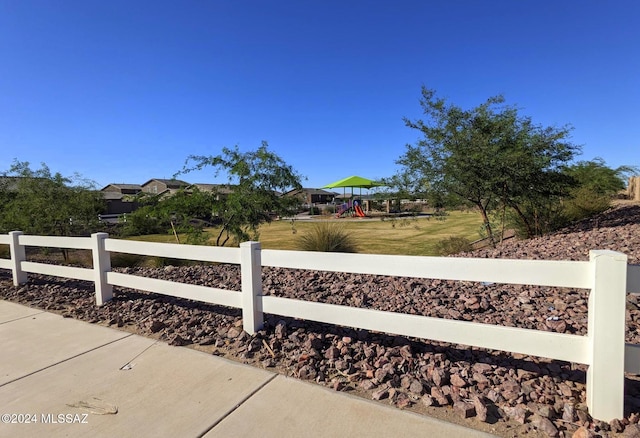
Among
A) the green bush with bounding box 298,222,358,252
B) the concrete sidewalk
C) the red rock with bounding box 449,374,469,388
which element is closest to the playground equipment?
the green bush with bounding box 298,222,358,252

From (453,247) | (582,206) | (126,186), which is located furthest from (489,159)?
(126,186)

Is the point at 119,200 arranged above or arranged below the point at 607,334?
above

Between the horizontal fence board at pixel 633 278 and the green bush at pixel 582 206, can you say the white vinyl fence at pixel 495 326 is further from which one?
the green bush at pixel 582 206

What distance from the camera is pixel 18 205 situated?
12.3 m

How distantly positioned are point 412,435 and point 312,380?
1.07 m

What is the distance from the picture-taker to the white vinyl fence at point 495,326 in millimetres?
2594

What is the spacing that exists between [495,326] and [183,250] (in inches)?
148

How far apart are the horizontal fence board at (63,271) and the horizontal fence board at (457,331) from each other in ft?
12.2

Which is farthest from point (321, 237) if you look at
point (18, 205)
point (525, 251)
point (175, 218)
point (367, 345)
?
point (18, 205)

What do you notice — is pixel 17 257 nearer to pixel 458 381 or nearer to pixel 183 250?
pixel 183 250

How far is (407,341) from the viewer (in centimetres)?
387

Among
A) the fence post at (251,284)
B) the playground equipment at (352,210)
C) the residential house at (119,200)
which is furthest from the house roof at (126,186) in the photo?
the fence post at (251,284)

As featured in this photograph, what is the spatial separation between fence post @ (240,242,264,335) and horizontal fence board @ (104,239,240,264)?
0.20m

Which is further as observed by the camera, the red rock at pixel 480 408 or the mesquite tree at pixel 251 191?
the mesquite tree at pixel 251 191
